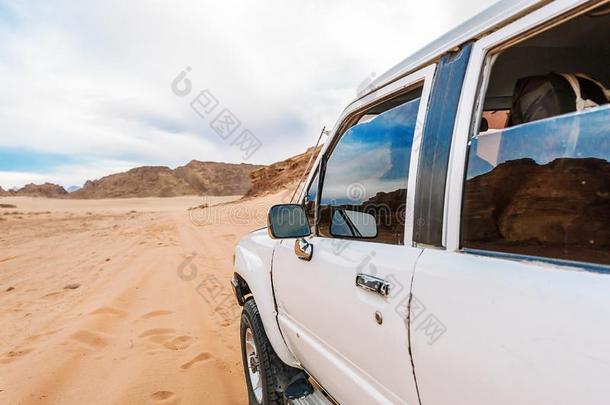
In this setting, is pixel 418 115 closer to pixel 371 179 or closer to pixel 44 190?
pixel 371 179

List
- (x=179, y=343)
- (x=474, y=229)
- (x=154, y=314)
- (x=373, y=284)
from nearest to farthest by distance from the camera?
(x=474, y=229) → (x=373, y=284) → (x=179, y=343) → (x=154, y=314)

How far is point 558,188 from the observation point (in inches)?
42.1

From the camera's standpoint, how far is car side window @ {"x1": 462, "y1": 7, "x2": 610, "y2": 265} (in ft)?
3.18

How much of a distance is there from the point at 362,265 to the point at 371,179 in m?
0.52

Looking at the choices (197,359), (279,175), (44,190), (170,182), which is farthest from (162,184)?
(197,359)

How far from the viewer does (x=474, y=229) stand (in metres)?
1.21

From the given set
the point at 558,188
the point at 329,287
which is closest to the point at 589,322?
the point at 558,188

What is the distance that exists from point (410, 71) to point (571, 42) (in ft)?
2.12

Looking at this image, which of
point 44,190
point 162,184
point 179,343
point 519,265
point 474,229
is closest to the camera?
point 519,265

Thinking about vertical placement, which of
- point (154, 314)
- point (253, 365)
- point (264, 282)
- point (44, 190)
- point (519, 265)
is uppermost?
point (44, 190)

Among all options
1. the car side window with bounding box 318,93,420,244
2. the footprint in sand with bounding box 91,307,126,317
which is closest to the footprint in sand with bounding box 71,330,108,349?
the footprint in sand with bounding box 91,307,126,317

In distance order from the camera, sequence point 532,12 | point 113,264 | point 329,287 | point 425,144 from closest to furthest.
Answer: point 532,12, point 425,144, point 329,287, point 113,264

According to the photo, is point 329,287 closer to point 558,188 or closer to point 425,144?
point 425,144

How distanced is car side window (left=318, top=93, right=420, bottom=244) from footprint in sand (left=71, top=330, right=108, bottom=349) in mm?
3166
